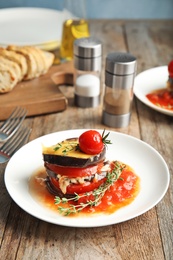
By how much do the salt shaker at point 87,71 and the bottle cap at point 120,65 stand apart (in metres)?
0.24

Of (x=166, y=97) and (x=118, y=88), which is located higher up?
(x=118, y=88)

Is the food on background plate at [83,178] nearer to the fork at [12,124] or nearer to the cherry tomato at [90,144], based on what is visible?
the cherry tomato at [90,144]

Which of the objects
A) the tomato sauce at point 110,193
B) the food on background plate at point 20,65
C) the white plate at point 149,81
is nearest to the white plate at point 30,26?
the food on background plate at point 20,65

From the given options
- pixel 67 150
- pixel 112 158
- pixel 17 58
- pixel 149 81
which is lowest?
pixel 149 81

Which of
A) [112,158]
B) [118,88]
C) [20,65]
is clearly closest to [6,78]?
[20,65]

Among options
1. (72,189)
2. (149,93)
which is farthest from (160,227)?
(149,93)

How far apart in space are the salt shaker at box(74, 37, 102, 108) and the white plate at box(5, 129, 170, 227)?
52 centimetres

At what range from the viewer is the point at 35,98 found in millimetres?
2523

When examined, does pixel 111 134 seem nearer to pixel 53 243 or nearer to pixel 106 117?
pixel 106 117

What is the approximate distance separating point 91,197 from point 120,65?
32.5 inches

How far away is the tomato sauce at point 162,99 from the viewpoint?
2.56 m

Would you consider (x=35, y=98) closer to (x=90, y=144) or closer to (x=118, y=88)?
(x=118, y=88)

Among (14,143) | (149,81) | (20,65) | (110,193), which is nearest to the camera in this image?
(110,193)

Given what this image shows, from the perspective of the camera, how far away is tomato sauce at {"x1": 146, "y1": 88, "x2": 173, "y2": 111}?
2.56 meters
